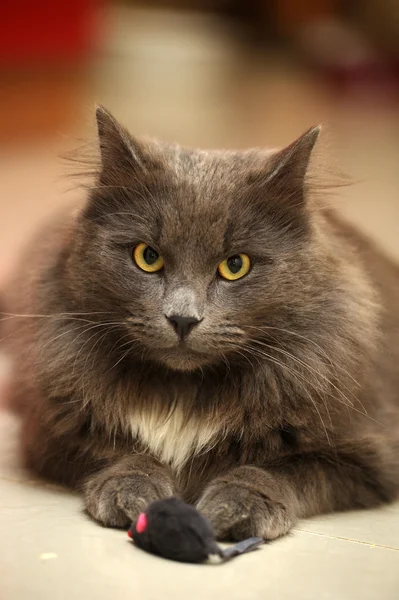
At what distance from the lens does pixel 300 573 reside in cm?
188

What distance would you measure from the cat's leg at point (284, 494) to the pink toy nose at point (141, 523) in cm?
16

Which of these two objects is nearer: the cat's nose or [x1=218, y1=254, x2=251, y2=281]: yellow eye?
the cat's nose

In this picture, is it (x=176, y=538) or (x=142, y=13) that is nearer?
(x=176, y=538)

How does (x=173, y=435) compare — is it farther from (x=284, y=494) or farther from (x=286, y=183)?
(x=286, y=183)

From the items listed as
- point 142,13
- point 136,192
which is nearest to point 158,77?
point 142,13

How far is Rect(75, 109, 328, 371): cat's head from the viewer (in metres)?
2.06

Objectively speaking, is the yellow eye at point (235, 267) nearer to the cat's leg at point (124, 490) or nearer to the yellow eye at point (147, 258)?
the yellow eye at point (147, 258)

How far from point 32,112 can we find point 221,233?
5.48 meters

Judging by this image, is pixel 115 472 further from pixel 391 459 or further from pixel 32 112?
pixel 32 112

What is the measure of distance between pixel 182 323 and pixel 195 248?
177mm

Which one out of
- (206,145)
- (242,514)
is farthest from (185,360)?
(206,145)

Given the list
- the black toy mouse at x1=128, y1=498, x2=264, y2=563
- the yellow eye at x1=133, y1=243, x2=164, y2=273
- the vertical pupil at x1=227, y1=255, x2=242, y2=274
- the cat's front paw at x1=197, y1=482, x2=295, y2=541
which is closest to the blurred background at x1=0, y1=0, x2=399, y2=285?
the yellow eye at x1=133, y1=243, x2=164, y2=273

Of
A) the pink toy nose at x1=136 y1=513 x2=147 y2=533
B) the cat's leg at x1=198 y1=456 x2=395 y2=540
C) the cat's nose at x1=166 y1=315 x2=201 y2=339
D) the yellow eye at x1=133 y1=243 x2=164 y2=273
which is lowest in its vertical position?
the pink toy nose at x1=136 y1=513 x2=147 y2=533

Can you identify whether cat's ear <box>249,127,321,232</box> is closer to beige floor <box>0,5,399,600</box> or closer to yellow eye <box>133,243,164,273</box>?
beige floor <box>0,5,399,600</box>
